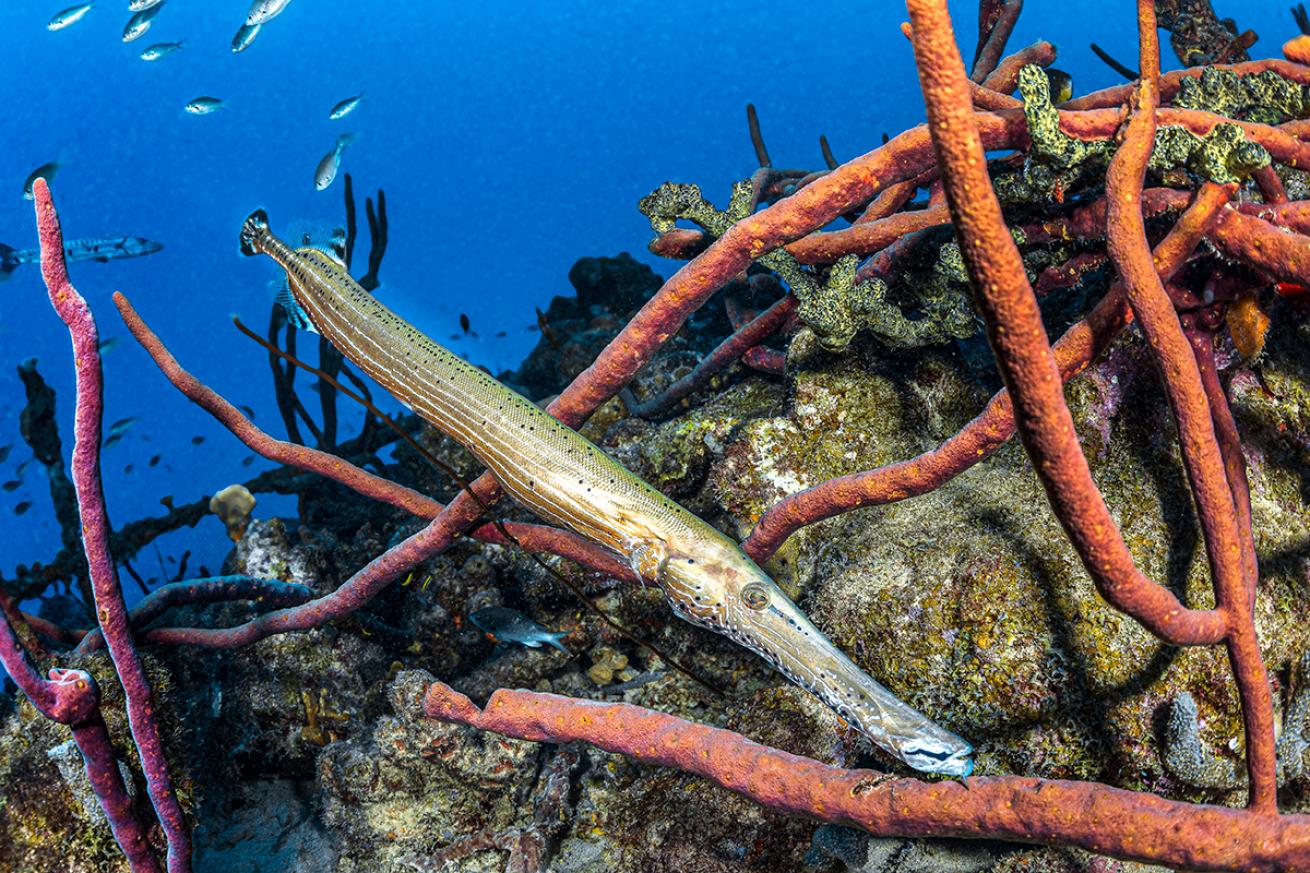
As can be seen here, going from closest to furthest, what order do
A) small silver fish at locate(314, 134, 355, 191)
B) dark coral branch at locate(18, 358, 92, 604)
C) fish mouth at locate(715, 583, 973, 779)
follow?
fish mouth at locate(715, 583, 973, 779) → dark coral branch at locate(18, 358, 92, 604) → small silver fish at locate(314, 134, 355, 191)

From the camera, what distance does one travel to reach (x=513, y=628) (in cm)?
495

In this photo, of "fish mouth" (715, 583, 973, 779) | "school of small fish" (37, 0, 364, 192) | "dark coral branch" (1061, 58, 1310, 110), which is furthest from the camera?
"school of small fish" (37, 0, 364, 192)

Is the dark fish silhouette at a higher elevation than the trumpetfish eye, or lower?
higher

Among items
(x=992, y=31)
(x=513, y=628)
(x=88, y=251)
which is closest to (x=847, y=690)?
(x=513, y=628)

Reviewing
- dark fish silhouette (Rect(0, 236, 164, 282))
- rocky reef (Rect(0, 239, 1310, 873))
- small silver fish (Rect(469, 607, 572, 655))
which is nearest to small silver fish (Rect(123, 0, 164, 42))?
dark fish silhouette (Rect(0, 236, 164, 282))

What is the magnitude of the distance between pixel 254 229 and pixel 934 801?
13.3ft

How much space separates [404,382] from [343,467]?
A: 49.3 inches

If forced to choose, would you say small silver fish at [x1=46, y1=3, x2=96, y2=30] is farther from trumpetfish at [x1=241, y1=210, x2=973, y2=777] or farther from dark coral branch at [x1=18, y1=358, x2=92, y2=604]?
trumpetfish at [x1=241, y1=210, x2=973, y2=777]

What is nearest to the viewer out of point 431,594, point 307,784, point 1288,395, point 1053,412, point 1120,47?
point 1053,412

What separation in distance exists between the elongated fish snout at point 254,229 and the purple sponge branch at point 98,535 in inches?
30.3

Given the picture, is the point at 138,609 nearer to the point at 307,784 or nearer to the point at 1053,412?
the point at 307,784

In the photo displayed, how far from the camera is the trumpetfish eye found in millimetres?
2660

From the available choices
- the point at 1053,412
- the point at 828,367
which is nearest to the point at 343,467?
the point at 828,367

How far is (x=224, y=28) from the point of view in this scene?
359 ft
